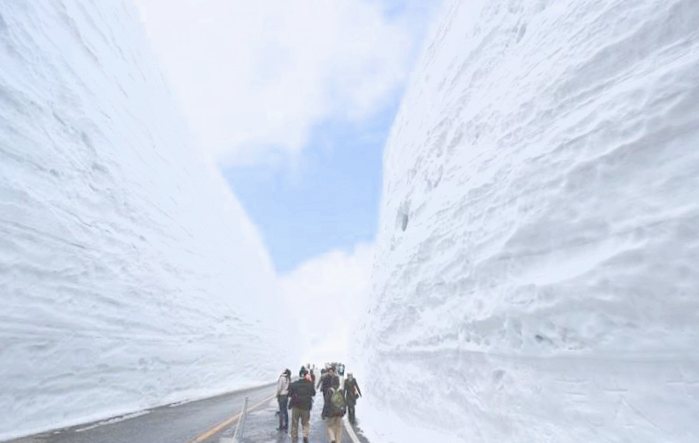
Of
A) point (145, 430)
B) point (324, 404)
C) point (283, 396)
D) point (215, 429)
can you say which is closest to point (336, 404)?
point (324, 404)

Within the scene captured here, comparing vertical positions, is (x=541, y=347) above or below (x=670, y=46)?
below

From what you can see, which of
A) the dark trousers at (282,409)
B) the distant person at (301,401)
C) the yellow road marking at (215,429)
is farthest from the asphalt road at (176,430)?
the distant person at (301,401)

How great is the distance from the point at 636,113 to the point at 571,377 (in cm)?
262

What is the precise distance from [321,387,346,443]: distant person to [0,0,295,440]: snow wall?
6.50 meters

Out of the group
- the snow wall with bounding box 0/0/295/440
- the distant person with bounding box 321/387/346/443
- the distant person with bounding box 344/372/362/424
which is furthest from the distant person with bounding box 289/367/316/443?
the snow wall with bounding box 0/0/295/440

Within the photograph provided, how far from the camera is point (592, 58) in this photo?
5.48 metres

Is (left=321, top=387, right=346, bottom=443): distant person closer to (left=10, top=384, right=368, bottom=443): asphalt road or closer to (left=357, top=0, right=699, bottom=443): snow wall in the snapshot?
(left=10, top=384, right=368, bottom=443): asphalt road

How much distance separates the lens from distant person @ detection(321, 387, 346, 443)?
26.1ft

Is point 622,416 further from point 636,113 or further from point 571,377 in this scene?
point 636,113

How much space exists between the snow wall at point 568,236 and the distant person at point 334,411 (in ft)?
4.73

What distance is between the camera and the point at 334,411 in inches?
313

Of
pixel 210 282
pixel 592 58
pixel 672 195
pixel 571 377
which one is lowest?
pixel 571 377

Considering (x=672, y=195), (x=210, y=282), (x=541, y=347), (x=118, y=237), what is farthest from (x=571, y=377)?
(x=210, y=282)

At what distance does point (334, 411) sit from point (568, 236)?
15.9 ft
